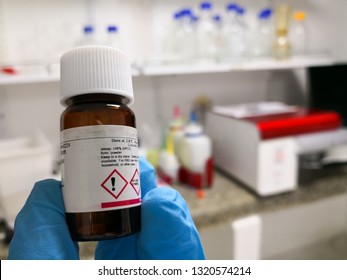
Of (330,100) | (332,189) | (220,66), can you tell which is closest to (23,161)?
(220,66)

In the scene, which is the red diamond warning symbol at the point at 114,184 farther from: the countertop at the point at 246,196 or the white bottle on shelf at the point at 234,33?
the white bottle on shelf at the point at 234,33

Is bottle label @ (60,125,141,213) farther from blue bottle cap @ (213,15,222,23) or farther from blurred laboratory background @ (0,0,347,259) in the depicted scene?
blue bottle cap @ (213,15,222,23)

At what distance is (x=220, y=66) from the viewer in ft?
3.47

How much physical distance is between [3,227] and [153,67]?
0.64 m

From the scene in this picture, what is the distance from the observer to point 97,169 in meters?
0.31

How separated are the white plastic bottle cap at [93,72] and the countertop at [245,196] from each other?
56 centimetres

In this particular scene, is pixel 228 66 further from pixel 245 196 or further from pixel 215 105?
pixel 245 196

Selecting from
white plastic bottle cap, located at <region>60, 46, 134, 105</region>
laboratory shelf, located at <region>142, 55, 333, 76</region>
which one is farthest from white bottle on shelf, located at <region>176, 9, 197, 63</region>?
white plastic bottle cap, located at <region>60, 46, 134, 105</region>

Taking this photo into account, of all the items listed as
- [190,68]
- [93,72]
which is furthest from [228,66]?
[93,72]

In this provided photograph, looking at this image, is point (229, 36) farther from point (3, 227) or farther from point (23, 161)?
point (3, 227)

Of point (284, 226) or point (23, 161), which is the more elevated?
point (23, 161)

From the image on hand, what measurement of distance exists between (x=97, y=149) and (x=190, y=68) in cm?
77

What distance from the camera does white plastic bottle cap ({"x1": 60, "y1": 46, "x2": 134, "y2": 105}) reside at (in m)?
0.34

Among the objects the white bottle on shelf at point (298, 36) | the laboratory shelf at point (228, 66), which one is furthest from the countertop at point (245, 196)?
the white bottle on shelf at point (298, 36)
